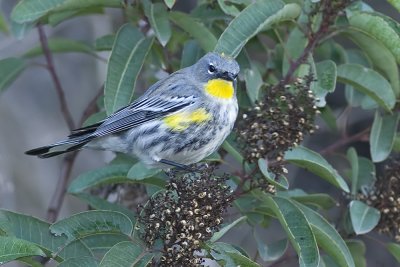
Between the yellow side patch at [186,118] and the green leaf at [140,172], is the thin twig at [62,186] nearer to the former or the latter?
the yellow side patch at [186,118]

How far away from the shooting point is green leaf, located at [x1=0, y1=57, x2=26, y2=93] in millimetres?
5031

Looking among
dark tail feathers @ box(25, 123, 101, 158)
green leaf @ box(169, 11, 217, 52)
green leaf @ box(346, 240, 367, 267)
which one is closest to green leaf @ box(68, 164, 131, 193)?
dark tail feathers @ box(25, 123, 101, 158)

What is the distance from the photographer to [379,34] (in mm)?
4242

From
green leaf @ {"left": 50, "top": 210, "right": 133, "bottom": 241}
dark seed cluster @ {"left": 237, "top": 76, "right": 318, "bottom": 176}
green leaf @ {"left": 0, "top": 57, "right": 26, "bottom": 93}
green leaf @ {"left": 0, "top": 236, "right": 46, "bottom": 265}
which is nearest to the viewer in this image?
green leaf @ {"left": 0, "top": 236, "right": 46, "bottom": 265}

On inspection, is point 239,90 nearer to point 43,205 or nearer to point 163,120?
point 163,120

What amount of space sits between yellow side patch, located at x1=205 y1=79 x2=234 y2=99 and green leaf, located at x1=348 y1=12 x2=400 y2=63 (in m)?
0.70

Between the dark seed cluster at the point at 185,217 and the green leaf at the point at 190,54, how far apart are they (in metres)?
1.26

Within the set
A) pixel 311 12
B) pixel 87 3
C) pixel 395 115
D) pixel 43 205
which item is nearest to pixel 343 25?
pixel 311 12

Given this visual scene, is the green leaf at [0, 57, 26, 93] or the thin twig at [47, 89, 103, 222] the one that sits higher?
the green leaf at [0, 57, 26, 93]

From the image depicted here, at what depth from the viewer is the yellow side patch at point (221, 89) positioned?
444 cm

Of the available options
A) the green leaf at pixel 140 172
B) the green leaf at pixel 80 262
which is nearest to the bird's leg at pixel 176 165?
the green leaf at pixel 140 172

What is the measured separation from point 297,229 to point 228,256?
47 centimetres

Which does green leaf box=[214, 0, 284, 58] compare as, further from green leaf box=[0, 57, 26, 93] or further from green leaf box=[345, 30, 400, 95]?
green leaf box=[0, 57, 26, 93]

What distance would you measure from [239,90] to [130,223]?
129cm
